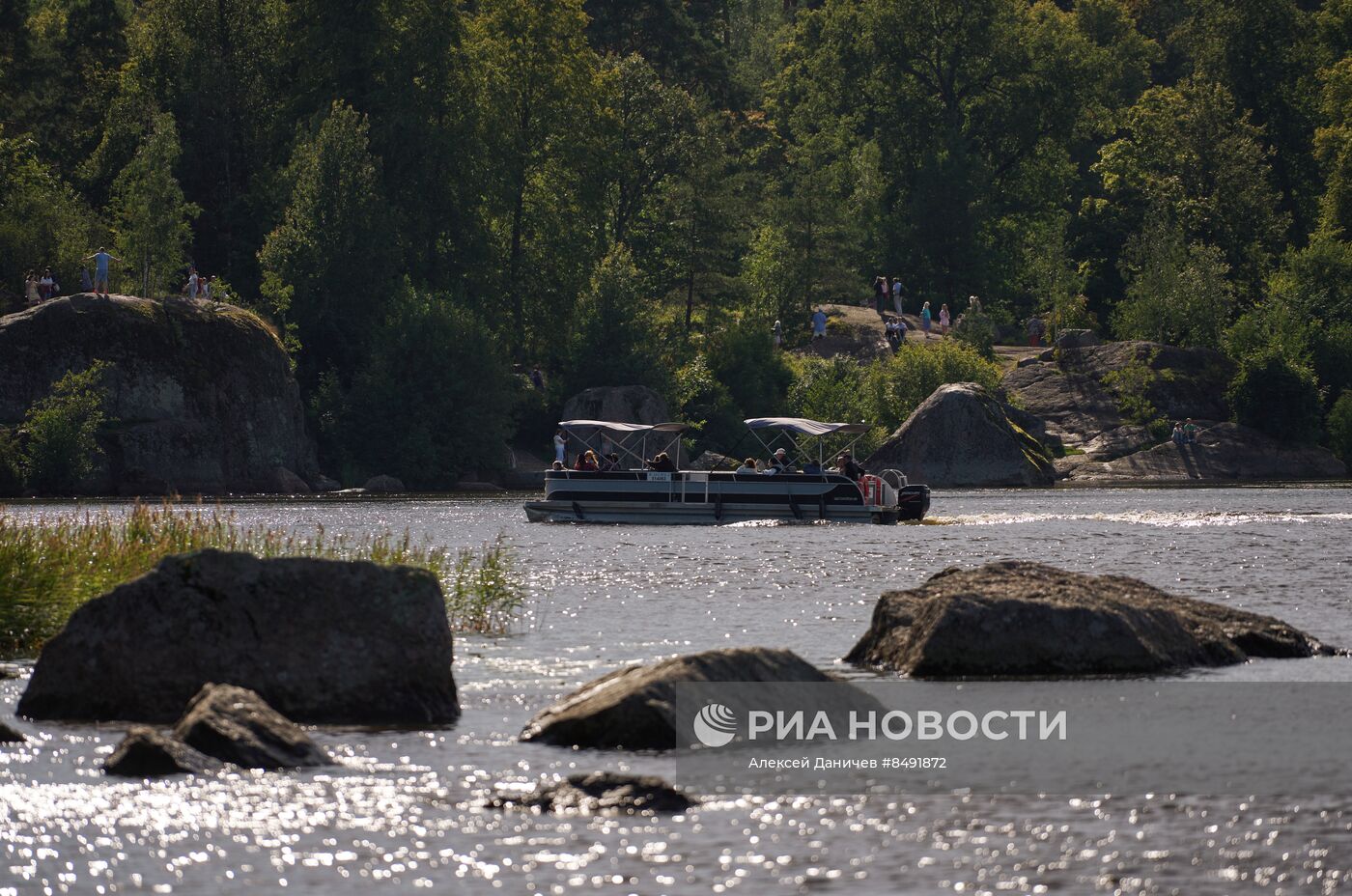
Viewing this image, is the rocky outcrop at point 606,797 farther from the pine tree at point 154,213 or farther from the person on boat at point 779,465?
the pine tree at point 154,213

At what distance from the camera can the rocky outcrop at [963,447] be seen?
80.2 meters

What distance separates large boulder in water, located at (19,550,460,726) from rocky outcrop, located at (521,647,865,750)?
186cm

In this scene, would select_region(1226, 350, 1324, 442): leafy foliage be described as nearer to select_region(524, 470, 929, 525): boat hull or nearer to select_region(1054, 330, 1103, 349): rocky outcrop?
select_region(1054, 330, 1103, 349): rocky outcrop

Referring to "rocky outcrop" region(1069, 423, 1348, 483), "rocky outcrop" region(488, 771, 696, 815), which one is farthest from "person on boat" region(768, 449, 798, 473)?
"rocky outcrop" region(488, 771, 696, 815)

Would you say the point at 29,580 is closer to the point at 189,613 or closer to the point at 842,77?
the point at 189,613

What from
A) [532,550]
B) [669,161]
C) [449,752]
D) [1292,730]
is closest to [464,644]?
[449,752]

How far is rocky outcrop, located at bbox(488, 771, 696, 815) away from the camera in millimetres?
14750

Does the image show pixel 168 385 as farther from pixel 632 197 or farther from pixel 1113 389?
pixel 1113 389

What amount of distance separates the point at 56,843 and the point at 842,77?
347 ft

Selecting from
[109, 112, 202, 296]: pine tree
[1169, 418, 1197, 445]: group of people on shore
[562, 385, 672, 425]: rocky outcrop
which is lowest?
[1169, 418, 1197, 445]: group of people on shore

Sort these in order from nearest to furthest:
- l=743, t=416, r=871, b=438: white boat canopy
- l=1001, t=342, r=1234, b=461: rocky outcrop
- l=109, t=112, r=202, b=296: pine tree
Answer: l=743, t=416, r=871, b=438: white boat canopy, l=109, t=112, r=202, b=296: pine tree, l=1001, t=342, r=1234, b=461: rocky outcrop

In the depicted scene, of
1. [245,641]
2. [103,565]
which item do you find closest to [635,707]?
[245,641]

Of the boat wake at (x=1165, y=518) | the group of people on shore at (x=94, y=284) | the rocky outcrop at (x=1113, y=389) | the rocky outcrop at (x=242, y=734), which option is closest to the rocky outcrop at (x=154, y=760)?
the rocky outcrop at (x=242, y=734)

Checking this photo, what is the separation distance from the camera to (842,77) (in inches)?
4552
